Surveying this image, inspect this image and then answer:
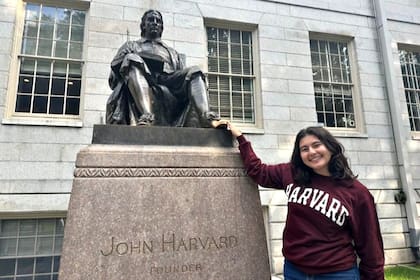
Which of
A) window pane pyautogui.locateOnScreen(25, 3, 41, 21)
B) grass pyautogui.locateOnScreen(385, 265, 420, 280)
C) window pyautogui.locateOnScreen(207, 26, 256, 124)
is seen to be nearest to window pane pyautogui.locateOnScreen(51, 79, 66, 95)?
window pane pyautogui.locateOnScreen(25, 3, 41, 21)

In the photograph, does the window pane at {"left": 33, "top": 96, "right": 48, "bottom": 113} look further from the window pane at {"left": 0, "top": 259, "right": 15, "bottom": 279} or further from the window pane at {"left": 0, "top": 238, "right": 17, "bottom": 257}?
the window pane at {"left": 0, "top": 259, "right": 15, "bottom": 279}

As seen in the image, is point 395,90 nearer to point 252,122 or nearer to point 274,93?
point 274,93

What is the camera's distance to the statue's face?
3.26 m

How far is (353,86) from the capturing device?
7.73 m

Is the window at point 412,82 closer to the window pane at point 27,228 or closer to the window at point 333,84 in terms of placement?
the window at point 333,84

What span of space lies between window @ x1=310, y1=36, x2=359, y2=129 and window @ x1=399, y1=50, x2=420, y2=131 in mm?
1769

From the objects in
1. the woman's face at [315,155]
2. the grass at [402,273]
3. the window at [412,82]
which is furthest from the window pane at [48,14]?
the window at [412,82]

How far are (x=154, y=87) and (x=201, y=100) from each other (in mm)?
562

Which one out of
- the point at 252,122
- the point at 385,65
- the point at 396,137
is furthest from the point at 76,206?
the point at 385,65

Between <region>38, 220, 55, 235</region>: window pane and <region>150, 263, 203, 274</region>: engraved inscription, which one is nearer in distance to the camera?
<region>150, 263, 203, 274</region>: engraved inscription

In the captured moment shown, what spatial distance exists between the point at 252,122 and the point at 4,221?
530cm

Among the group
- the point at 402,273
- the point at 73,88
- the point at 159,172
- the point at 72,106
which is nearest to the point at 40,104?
the point at 72,106

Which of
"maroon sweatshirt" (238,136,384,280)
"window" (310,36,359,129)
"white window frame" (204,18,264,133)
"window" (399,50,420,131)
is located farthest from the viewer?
"window" (399,50,420,131)

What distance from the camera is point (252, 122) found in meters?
6.92
